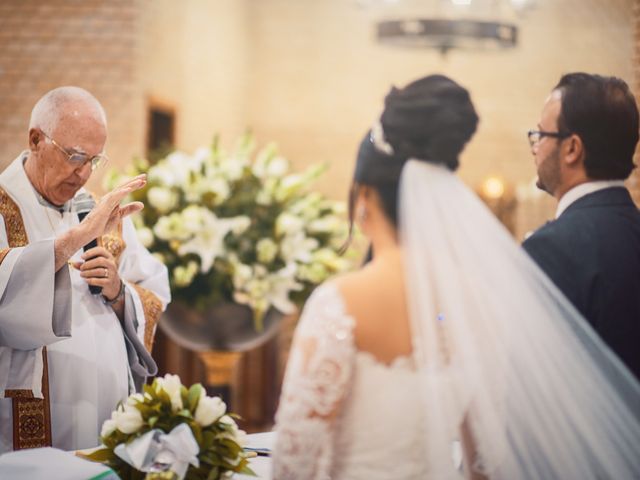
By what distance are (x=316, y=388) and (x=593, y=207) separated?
1.06 meters

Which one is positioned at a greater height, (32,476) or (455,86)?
(455,86)

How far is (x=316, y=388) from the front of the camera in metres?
2.15

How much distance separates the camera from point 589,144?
9.30 feet

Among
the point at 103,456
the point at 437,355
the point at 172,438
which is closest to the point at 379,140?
the point at 437,355

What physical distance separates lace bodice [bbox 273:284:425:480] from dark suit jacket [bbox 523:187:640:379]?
69 cm

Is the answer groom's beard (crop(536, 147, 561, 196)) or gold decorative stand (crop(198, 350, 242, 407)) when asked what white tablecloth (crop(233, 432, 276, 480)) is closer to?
groom's beard (crop(536, 147, 561, 196))

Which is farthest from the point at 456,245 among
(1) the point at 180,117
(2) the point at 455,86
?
(1) the point at 180,117

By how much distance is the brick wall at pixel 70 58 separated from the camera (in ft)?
21.1

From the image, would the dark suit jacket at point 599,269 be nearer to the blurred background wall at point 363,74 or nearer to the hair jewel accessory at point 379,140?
the hair jewel accessory at point 379,140

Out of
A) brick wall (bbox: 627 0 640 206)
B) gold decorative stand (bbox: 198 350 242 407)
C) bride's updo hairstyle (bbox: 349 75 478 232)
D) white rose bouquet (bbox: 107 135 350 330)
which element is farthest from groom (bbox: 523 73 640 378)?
gold decorative stand (bbox: 198 350 242 407)

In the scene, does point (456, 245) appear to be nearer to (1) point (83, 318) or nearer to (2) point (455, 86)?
(2) point (455, 86)

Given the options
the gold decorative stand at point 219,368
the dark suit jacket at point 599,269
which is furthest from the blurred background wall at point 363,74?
the dark suit jacket at point 599,269

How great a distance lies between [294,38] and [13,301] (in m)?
7.37

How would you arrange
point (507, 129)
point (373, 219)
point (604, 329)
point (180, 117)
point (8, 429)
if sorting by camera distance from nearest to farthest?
point (373, 219), point (604, 329), point (8, 429), point (180, 117), point (507, 129)
